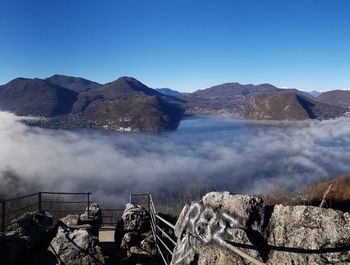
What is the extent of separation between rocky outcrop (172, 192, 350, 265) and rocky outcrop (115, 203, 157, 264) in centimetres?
642

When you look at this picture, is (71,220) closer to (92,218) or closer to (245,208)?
(92,218)

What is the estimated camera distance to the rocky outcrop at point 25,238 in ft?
34.7

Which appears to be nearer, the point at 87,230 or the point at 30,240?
the point at 30,240

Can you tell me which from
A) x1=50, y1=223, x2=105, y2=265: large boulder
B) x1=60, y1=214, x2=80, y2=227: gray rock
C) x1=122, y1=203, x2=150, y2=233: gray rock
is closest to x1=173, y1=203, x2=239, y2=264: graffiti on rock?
x1=50, y1=223, x2=105, y2=265: large boulder

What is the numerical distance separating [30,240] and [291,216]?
27.9 ft

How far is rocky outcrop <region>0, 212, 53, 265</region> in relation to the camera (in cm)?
1056

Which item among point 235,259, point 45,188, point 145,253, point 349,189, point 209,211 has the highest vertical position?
point 209,211

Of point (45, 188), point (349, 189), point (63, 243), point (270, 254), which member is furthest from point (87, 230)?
point (45, 188)

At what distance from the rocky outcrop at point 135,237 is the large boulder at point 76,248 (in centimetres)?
119

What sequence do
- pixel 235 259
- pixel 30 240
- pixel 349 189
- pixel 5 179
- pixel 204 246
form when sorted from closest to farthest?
pixel 235 259 → pixel 204 246 → pixel 30 240 → pixel 349 189 → pixel 5 179

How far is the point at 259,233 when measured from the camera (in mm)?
6082

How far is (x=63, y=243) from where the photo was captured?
1198 cm

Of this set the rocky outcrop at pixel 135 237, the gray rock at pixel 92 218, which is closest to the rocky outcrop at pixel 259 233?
the rocky outcrop at pixel 135 237

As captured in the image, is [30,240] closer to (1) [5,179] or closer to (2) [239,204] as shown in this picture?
(2) [239,204]
